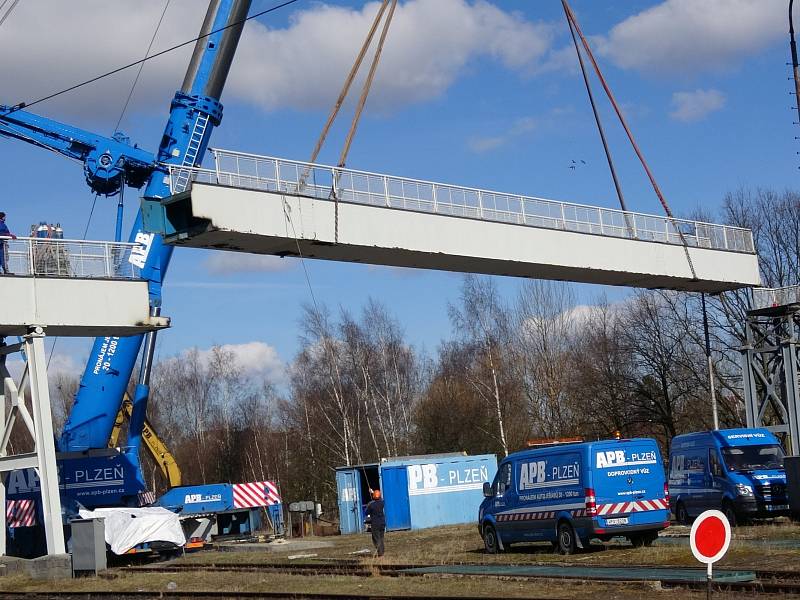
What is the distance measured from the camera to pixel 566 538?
20.2m

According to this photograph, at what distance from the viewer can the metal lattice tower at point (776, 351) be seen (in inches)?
1299

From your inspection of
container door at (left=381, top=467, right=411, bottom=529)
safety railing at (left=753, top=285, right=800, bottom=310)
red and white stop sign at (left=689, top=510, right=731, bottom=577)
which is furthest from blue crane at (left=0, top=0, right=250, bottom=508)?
red and white stop sign at (left=689, top=510, right=731, bottom=577)

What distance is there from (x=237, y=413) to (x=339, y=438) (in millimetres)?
27974

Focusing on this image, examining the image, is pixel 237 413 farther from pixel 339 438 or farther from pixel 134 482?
pixel 134 482

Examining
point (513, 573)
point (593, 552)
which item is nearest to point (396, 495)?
point (593, 552)

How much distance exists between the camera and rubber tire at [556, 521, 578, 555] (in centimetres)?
2012

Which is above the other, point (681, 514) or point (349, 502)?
point (349, 502)

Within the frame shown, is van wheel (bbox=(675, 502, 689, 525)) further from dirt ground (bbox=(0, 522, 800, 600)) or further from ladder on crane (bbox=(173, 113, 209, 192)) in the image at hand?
ladder on crane (bbox=(173, 113, 209, 192))

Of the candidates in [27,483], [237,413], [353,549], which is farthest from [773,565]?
[237,413]

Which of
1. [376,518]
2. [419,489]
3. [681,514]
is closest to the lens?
[376,518]

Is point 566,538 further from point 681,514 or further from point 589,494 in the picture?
point 681,514

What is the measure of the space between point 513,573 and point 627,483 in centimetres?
378

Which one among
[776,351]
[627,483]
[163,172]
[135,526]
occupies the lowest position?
[135,526]

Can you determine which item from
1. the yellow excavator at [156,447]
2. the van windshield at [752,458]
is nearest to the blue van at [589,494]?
the van windshield at [752,458]
